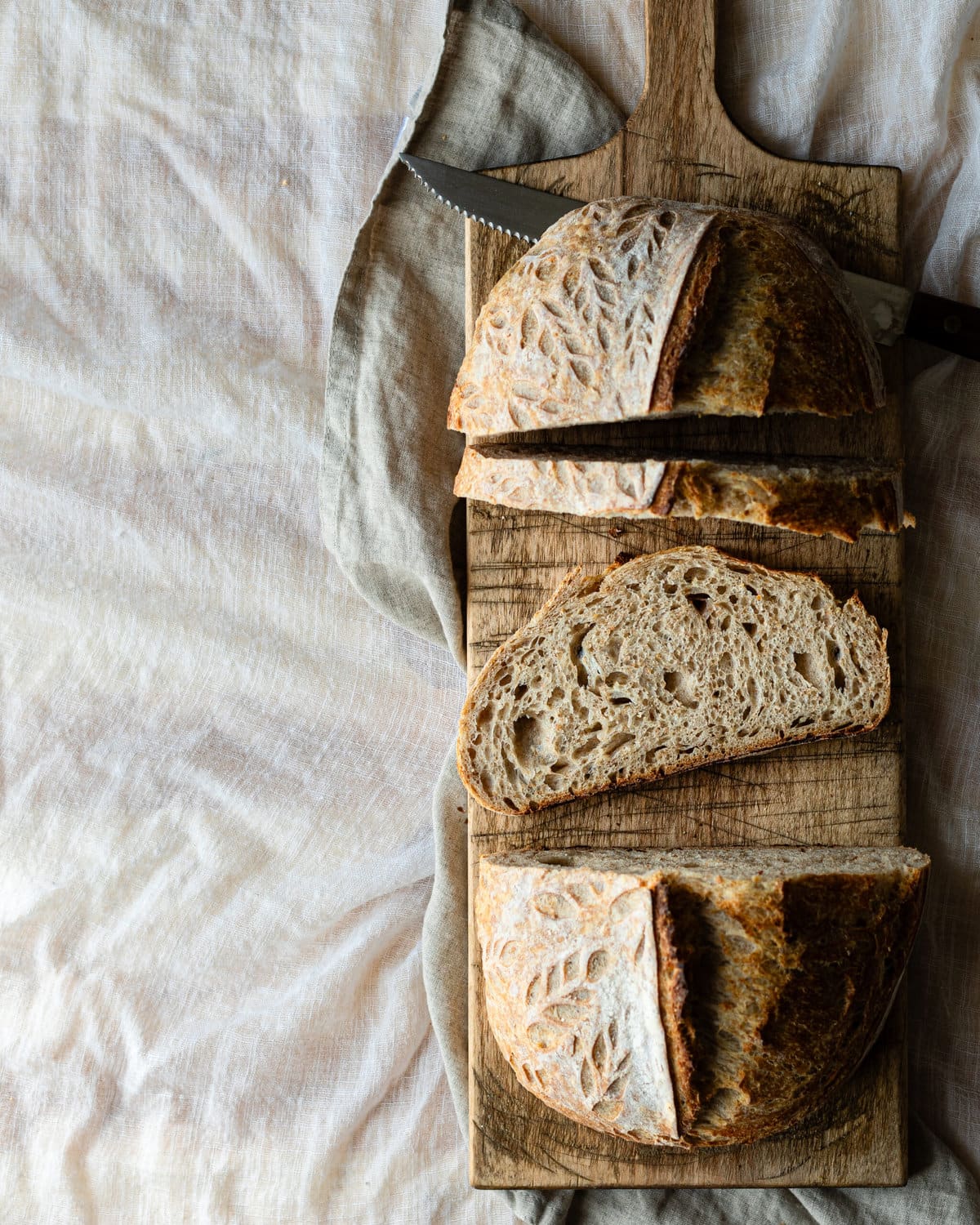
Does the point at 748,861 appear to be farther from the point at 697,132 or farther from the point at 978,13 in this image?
the point at 978,13

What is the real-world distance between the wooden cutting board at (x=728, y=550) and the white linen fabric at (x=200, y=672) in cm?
41

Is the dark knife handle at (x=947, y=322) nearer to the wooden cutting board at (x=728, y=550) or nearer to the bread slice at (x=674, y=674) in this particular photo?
the wooden cutting board at (x=728, y=550)

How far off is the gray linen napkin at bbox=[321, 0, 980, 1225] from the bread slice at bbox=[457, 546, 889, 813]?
33cm

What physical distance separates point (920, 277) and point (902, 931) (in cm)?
164

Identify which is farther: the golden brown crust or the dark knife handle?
the dark knife handle

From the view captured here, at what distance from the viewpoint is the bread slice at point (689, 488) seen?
256 cm

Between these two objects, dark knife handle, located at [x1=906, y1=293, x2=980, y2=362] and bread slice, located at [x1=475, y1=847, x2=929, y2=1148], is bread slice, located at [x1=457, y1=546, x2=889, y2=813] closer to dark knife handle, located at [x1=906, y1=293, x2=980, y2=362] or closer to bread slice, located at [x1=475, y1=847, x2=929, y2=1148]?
bread slice, located at [x1=475, y1=847, x2=929, y2=1148]

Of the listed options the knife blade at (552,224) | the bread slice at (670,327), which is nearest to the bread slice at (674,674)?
the bread slice at (670,327)

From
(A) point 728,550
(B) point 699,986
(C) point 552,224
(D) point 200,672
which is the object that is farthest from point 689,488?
(D) point 200,672

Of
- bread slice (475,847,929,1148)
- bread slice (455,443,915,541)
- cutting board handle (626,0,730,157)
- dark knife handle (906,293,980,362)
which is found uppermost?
cutting board handle (626,0,730,157)

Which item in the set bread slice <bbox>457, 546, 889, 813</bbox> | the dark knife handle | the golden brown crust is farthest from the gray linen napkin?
the dark knife handle

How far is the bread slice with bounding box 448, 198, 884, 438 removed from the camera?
7.98 ft

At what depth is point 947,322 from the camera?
278 centimetres

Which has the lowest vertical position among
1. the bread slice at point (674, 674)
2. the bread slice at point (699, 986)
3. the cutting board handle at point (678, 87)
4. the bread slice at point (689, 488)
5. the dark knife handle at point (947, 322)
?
the bread slice at point (699, 986)
